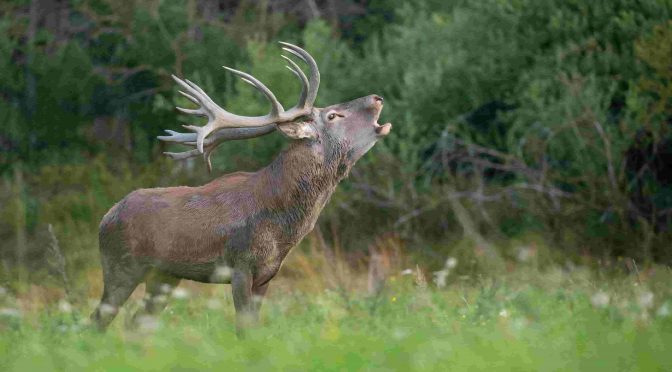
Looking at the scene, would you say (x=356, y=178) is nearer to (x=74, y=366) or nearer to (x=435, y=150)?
(x=435, y=150)

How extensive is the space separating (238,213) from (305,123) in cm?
78

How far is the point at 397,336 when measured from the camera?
6.06m

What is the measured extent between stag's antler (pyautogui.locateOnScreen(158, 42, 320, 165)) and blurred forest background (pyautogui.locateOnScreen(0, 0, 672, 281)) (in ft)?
9.92

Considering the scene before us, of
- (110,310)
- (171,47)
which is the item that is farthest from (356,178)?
(110,310)

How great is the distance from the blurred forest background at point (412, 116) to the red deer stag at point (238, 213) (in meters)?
2.93

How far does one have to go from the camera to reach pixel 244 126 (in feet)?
27.6

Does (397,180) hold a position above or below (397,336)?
below

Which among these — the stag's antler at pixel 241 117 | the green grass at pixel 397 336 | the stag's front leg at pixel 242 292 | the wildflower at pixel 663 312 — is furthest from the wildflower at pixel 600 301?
the stag's antler at pixel 241 117

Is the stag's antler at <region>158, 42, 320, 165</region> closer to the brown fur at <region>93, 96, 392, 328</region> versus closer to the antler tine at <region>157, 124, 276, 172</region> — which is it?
the antler tine at <region>157, 124, 276, 172</region>

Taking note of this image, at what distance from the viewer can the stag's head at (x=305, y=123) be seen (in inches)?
323

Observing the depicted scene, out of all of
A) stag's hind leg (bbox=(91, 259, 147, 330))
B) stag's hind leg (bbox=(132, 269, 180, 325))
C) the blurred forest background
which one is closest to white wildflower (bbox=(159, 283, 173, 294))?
stag's hind leg (bbox=(132, 269, 180, 325))

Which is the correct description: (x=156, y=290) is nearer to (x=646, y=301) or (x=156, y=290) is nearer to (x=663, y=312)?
(x=646, y=301)

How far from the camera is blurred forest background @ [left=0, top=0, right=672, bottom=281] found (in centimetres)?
1403

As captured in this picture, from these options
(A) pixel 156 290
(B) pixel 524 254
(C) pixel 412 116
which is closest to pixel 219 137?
(A) pixel 156 290
